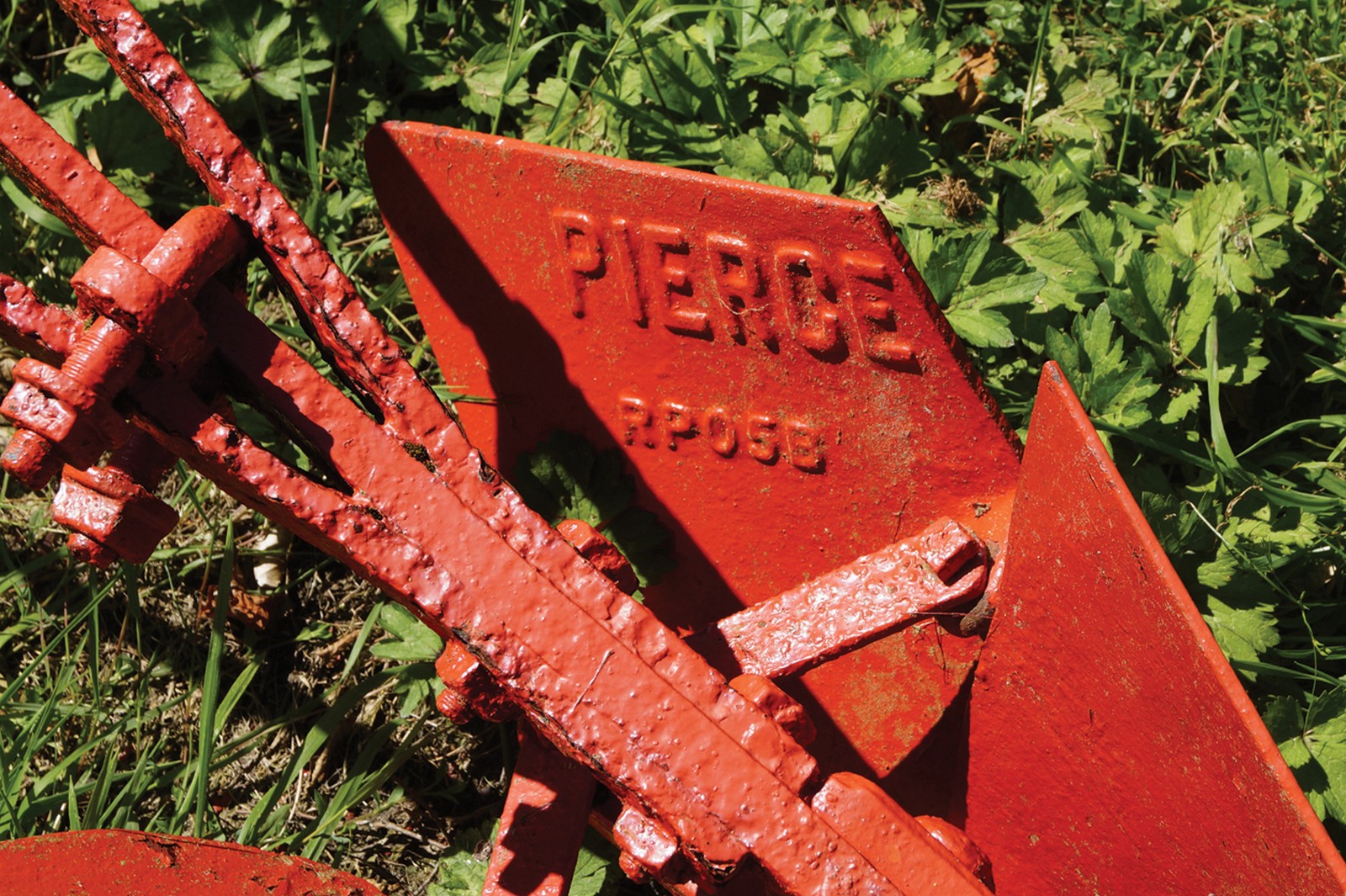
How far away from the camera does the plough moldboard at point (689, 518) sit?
4.70 feet

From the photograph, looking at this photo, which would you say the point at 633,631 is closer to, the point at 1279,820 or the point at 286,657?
the point at 1279,820

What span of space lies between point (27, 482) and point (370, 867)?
123 cm

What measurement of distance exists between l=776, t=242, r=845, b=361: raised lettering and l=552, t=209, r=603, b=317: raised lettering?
334 millimetres

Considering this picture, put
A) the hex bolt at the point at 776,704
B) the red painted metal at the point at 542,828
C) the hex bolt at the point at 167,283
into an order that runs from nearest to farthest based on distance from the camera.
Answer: the hex bolt at the point at 167,283
the hex bolt at the point at 776,704
the red painted metal at the point at 542,828

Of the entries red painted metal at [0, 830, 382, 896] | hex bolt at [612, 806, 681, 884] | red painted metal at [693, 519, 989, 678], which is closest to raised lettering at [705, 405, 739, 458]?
red painted metal at [693, 519, 989, 678]

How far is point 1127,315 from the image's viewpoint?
7.33 ft

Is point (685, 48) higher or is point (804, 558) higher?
point (685, 48)

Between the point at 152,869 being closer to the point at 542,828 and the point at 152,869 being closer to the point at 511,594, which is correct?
the point at 542,828

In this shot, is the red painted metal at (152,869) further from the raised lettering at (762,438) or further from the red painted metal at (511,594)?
the raised lettering at (762,438)

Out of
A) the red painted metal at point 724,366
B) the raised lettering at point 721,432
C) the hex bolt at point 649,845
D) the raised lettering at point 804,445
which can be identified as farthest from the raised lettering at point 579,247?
the hex bolt at point 649,845

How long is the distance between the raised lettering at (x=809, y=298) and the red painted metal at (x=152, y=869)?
1.06 metres

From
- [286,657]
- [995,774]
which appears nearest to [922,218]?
[995,774]

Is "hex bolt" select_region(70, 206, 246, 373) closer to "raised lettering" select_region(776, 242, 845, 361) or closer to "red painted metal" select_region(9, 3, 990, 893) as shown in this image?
"red painted metal" select_region(9, 3, 990, 893)

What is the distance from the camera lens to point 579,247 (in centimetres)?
199
